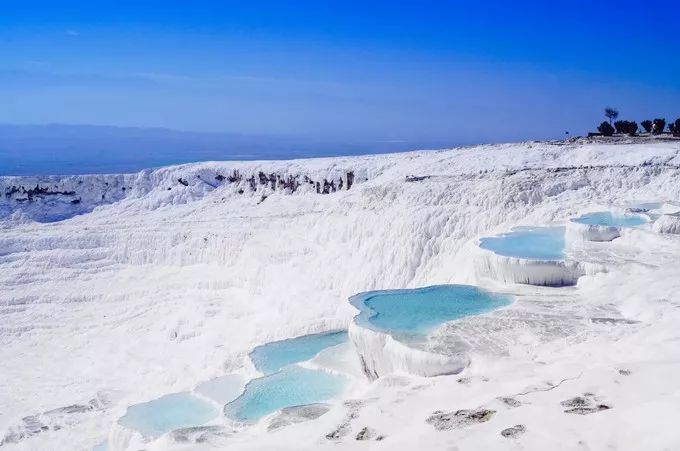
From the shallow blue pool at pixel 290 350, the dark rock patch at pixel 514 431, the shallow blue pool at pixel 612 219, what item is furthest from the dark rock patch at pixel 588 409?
the shallow blue pool at pixel 612 219

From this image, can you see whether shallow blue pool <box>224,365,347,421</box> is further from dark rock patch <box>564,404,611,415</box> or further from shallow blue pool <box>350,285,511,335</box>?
dark rock patch <box>564,404,611,415</box>

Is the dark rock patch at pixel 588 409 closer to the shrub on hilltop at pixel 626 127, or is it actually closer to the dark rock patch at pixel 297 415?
the dark rock patch at pixel 297 415

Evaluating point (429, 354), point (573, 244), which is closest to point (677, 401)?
point (429, 354)

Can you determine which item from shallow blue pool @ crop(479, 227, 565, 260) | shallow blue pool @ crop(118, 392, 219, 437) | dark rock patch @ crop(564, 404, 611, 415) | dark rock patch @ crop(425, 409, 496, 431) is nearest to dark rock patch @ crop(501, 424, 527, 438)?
dark rock patch @ crop(425, 409, 496, 431)

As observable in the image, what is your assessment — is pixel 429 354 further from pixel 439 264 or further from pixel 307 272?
pixel 307 272

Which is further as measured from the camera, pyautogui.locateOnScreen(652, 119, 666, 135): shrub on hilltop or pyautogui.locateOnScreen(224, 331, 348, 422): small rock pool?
pyautogui.locateOnScreen(652, 119, 666, 135): shrub on hilltop

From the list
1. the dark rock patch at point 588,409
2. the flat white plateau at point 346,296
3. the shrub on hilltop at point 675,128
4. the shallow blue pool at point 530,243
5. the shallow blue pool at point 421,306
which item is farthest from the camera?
the shrub on hilltop at point 675,128
